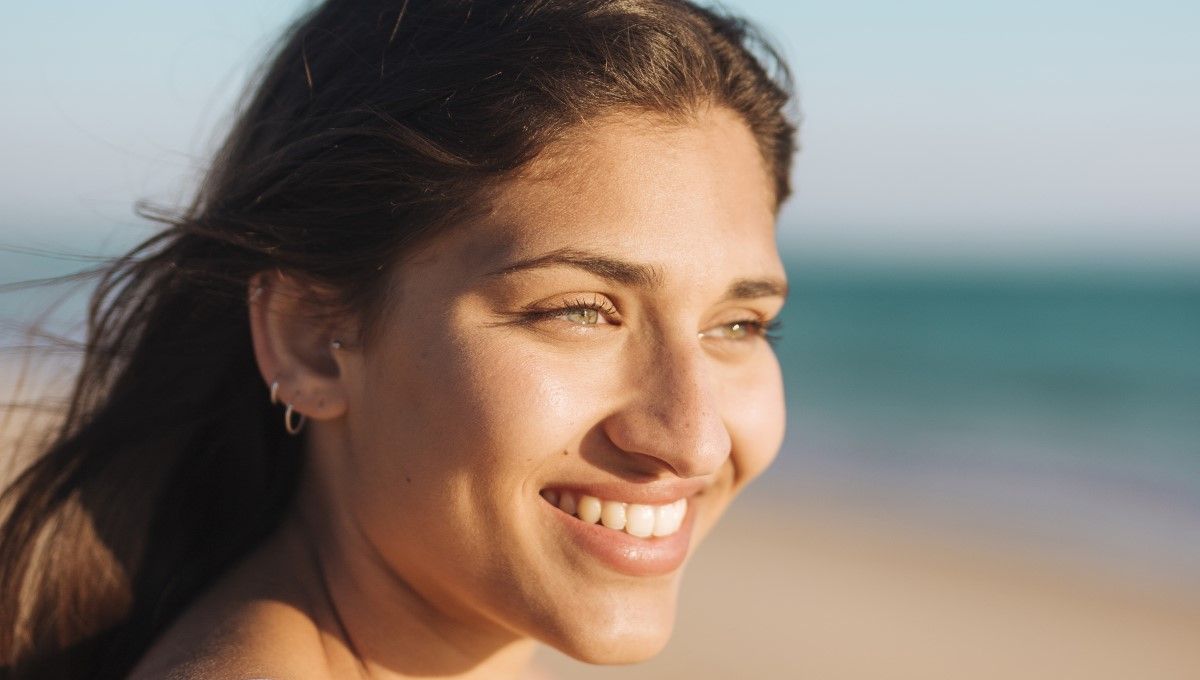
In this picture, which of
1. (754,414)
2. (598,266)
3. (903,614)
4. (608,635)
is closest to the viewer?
(598,266)

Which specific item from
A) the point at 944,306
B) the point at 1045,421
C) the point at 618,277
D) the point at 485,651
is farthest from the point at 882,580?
the point at 944,306

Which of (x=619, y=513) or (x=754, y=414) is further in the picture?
(x=754, y=414)

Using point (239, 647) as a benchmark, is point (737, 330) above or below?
above

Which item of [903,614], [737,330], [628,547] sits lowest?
[628,547]

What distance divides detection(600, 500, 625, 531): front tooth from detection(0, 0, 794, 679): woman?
14 mm

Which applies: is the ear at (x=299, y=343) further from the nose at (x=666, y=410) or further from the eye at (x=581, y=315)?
the nose at (x=666, y=410)

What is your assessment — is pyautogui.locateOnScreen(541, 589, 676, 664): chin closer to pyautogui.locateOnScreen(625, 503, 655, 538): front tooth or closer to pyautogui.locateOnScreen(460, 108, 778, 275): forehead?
pyautogui.locateOnScreen(625, 503, 655, 538): front tooth

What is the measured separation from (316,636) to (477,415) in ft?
2.08

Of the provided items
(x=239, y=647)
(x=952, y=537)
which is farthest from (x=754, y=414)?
(x=952, y=537)

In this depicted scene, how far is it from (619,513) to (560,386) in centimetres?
34

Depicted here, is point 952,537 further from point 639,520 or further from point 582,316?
point 582,316

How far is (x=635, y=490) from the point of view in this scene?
2320 mm

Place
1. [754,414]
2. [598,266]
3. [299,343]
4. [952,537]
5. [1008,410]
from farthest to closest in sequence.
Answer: [1008,410], [952,537], [754,414], [299,343], [598,266]

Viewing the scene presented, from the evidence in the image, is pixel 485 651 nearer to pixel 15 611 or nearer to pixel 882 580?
pixel 15 611
